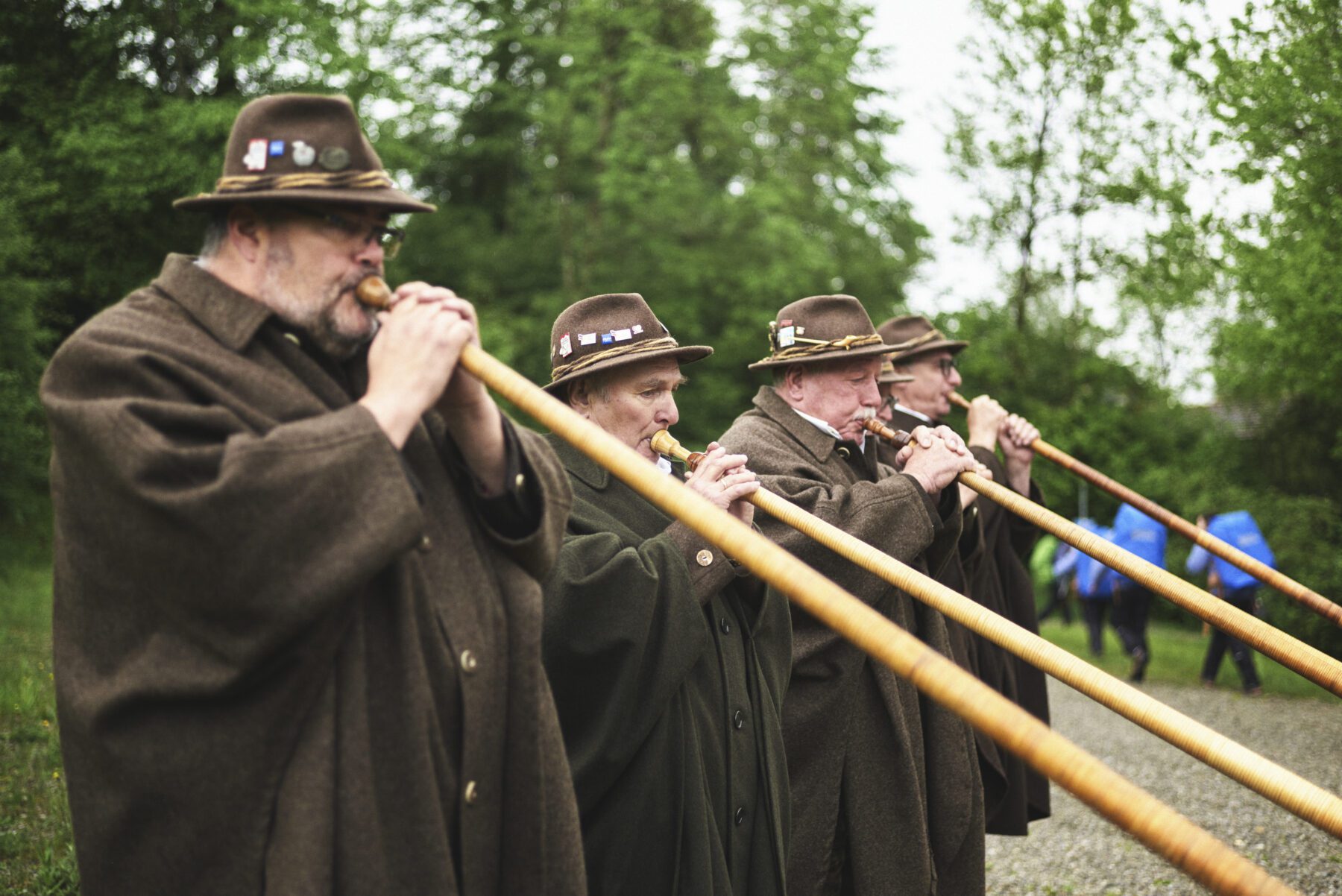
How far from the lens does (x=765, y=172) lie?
2331 cm

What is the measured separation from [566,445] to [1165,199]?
14.8 metres

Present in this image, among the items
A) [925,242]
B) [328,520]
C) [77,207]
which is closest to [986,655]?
[328,520]

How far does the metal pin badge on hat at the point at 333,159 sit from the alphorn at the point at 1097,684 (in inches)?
66.1

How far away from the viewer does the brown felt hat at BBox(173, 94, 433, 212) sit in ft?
7.50

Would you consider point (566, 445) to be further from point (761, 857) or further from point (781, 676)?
point (761, 857)

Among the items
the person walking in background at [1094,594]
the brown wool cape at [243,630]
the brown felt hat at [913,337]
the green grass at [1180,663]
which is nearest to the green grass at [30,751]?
the green grass at [1180,663]

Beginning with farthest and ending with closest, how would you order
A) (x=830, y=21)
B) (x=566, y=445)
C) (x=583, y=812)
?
(x=830, y=21) < (x=566, y=445) < (x=583, y=812)

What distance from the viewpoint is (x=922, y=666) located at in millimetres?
2289

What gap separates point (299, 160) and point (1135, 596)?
13.2m

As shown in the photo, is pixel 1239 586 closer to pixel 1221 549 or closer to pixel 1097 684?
A: pixel 1221 549

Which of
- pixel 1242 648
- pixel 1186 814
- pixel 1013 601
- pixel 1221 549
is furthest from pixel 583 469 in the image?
pixel 1242 648

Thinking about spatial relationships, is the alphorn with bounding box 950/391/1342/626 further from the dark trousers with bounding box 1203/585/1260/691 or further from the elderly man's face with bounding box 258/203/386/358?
the dark trousers with bounding box 1203/585/1260/691

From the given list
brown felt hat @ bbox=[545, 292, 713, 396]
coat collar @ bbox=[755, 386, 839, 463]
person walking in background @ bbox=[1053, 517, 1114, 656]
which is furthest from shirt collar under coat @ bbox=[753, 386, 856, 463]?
person walking in background @ bbox=[1053, 517, 1114, 656]

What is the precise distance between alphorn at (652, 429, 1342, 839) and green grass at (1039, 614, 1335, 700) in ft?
30.4
